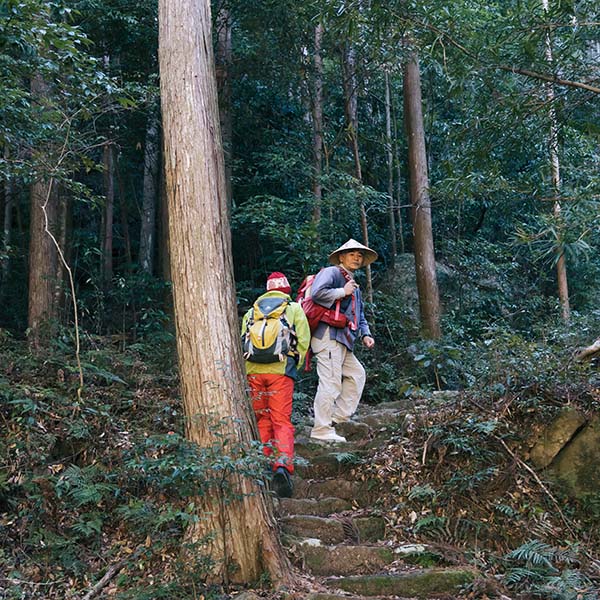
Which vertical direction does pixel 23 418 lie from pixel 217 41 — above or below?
below

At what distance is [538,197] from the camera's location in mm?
8414

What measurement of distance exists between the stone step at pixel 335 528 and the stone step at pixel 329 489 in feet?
1.74

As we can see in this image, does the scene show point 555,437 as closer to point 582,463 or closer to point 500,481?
point 582,463

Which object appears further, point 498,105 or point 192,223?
point 498,105

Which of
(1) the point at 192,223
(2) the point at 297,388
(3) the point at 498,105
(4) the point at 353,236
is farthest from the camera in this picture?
(4) the point at 353,236

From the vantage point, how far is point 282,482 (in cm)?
627

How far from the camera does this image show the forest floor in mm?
5145

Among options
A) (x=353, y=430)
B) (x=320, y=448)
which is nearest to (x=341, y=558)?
(x=320, y=448)

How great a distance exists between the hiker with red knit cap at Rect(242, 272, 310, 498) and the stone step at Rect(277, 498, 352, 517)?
3.6 inches

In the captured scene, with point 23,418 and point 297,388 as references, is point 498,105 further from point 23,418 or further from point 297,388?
point 23,418

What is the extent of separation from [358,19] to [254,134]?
6214mm

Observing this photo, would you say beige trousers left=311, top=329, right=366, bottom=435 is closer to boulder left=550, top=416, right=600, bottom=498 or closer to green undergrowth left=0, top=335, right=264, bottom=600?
green undergrowth left=0, top=335, right=264, bottom=600

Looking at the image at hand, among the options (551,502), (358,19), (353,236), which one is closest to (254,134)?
(353,236)

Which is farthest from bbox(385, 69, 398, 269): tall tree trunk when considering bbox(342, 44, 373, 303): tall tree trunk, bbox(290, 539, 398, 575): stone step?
bbox(290, 539, 398, 575): stone step
